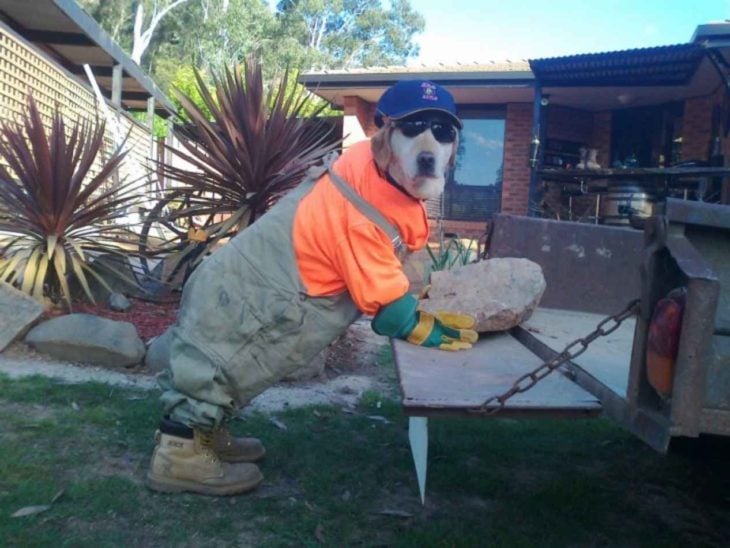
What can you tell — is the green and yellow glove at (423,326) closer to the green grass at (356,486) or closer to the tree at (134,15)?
the green grass at (356,486)

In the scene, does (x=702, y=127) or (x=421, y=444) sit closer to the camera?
(x=421, y=444)

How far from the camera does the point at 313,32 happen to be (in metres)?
45.7

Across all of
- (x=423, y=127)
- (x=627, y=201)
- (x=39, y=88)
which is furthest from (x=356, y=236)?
(x=39, y=88)

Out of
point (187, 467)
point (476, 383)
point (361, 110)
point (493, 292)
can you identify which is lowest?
point (187, 467)

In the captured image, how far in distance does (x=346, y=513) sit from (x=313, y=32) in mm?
45172

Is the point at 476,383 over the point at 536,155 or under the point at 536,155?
under

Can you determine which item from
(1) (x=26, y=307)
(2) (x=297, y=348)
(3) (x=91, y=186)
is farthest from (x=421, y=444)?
(3) (x=91, y=186)

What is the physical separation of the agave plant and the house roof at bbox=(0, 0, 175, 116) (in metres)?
3.29

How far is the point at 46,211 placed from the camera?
5.81 metres

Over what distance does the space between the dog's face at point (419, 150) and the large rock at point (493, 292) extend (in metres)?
0.80

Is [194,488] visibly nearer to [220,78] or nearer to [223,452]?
[223,452]

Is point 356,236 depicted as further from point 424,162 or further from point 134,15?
point 134,15

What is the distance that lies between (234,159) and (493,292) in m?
3.06

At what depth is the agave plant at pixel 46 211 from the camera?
18.8ft
